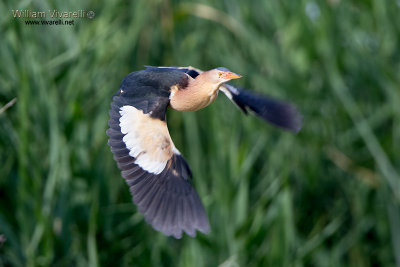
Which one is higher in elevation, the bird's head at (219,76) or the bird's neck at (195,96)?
the bird's head at (219,76)

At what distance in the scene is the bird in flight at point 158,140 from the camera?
1147mm

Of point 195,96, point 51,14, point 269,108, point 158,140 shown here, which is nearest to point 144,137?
point 158,140

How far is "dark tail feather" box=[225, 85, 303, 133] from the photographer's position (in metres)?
1.58

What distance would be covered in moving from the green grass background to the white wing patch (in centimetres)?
90

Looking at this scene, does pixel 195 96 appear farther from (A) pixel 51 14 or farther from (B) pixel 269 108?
(A) pixel 51 14

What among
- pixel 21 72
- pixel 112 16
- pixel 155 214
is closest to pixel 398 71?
pixel 112 16

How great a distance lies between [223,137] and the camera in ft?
8.30

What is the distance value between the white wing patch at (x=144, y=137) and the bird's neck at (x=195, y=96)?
0.39ft

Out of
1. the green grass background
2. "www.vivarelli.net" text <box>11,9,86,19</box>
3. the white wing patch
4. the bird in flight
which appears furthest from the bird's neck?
"www.vivarelli.net" text <box>11,9,86,19</box>

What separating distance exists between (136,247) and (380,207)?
4.30 ft

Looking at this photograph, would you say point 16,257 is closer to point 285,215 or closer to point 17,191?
point 17,191

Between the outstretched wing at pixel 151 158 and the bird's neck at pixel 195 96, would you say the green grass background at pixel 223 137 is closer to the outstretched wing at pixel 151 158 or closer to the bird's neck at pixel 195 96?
the outstretched wing at pixel 151 158

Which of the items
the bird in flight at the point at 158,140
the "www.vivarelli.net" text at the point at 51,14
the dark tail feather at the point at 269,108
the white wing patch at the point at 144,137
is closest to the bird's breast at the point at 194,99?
the bird in flight at the point at 158,140

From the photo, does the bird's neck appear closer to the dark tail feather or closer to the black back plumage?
the black back plumage
